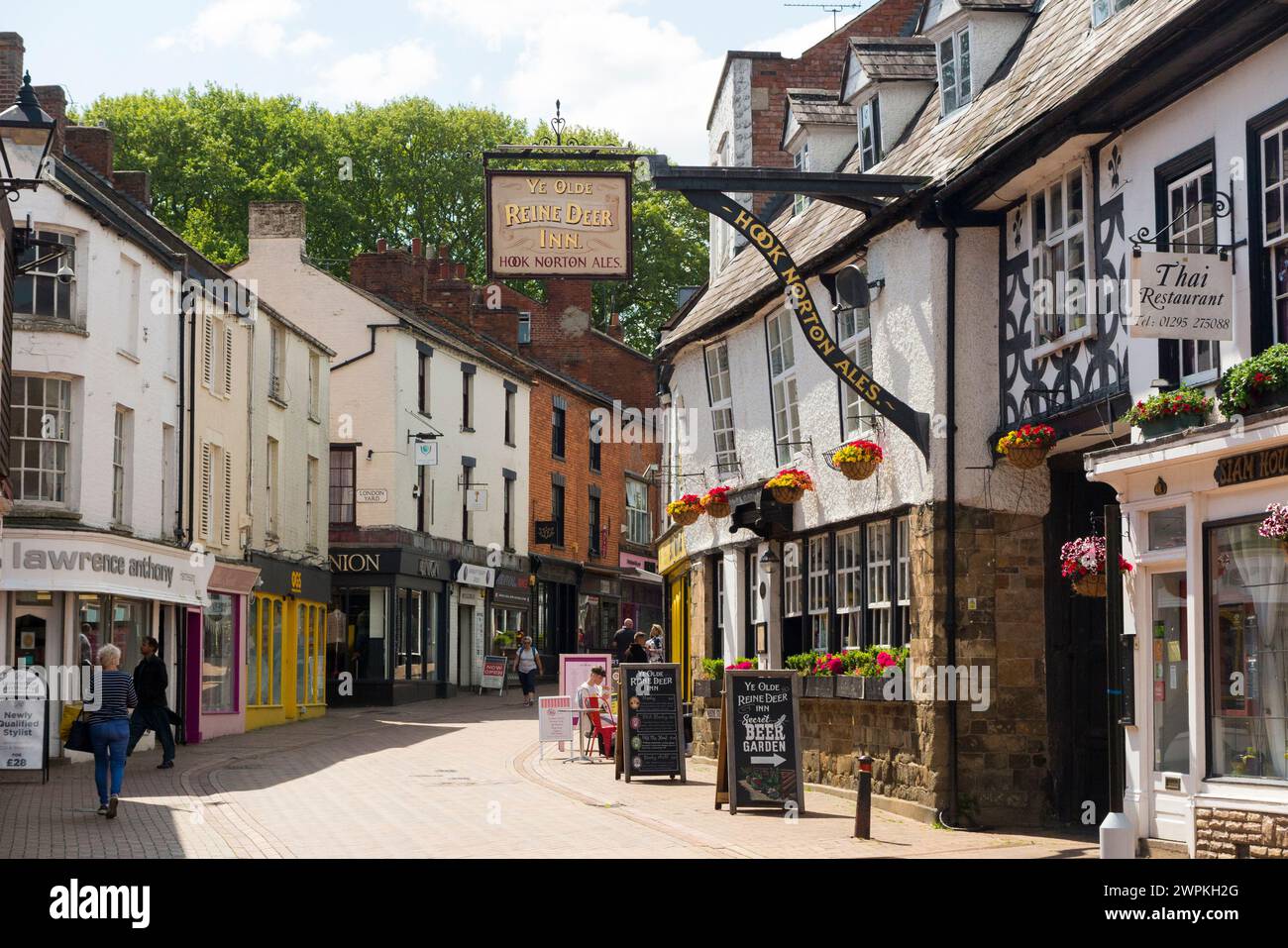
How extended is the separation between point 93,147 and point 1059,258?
776 inches

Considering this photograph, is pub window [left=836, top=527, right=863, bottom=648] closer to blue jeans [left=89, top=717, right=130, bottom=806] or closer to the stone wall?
the stone wall

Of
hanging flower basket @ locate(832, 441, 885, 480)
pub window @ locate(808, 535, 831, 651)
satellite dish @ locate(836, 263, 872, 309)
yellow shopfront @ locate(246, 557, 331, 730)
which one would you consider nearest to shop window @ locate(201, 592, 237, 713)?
yellow shopfront @ locate(246, 557, 331, 730)

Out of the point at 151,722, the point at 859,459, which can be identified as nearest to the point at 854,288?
the point at 859,459

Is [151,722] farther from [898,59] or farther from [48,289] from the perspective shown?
[898,59]

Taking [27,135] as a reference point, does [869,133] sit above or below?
above

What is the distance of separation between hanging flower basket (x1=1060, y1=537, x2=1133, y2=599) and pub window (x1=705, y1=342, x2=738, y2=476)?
10.3 m

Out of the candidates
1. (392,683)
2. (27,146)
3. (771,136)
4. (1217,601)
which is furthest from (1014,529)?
(392,683)

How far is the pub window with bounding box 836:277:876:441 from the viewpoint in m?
19.5

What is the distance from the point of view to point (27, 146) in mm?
16422

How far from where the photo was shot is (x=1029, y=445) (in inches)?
595

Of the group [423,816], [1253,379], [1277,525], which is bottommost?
[423,816]

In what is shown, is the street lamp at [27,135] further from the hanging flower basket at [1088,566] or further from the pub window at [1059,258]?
the hanging flower basket at [1088,566]

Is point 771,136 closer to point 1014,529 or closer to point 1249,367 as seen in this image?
point 1014,529

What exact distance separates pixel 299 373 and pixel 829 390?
18.1 m
